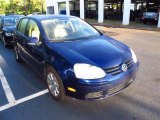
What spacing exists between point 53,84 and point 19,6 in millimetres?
43259

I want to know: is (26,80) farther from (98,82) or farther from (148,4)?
(148,4)

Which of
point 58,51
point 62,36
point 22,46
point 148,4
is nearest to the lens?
point 58,51

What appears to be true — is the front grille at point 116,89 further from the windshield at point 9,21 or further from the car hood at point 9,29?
the windshield at point 9,21

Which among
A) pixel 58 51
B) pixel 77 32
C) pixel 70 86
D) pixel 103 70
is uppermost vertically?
pixel 77 32

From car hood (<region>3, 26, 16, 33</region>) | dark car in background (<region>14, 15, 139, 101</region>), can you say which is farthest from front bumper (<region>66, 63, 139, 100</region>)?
car hood (<region>3, 26, 16, 33</region>)

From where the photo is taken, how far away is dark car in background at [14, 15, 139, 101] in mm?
3352

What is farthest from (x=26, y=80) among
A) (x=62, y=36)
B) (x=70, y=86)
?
(x=70, y=86)

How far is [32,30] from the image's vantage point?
16.3 feet

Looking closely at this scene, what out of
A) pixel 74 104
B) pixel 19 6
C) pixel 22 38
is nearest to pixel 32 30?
pixel 22 38

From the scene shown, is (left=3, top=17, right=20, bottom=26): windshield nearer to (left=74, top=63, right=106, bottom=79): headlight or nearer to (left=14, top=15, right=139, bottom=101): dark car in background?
(left=14, top=15, right=139, bottom=101): dark car in background

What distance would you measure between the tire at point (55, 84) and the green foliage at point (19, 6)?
38.4 meters

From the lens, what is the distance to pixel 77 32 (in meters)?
4.69

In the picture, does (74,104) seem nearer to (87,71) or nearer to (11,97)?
(87,71)

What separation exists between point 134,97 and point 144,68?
1.91m
